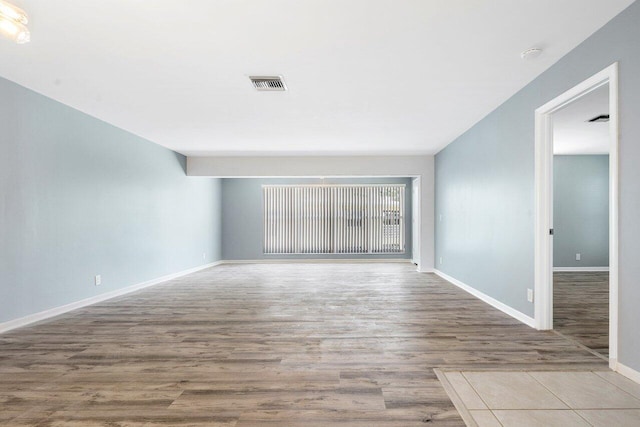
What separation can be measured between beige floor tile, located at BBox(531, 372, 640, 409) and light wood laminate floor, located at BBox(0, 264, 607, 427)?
150 mm

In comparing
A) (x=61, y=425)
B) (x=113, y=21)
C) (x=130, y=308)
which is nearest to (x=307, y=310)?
(x=130, y=308)

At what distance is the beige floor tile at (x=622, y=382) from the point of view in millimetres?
2107

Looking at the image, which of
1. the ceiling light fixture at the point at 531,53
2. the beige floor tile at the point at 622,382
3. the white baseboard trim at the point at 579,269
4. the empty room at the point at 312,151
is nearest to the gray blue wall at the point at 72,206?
the empty room at the point at 312,151

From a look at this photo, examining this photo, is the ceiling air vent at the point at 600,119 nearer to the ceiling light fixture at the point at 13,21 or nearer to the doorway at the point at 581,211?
the doorway at the point at 581,211

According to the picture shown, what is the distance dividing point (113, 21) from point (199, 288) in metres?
4.27

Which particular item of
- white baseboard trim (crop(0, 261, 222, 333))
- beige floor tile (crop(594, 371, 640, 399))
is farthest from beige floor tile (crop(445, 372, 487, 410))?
white baseboard trim (crop(0, 261, 222, 333))

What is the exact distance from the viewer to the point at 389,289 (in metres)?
5.46

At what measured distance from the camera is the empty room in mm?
2156

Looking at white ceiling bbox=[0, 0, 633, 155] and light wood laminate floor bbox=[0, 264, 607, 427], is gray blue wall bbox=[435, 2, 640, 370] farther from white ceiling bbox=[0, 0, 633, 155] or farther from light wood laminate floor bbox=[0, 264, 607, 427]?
light wood laminate floor bbox=[0, 264, 607, 427]

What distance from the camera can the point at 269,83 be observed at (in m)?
3.48

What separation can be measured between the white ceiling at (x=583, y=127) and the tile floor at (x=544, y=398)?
8.57 feet

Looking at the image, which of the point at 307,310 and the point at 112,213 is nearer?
the point at 307,310

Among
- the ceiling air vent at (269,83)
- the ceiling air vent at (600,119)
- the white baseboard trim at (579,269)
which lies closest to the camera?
the ceiling air vent at (269,83)

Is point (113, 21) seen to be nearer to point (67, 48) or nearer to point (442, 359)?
point (67, 48)
